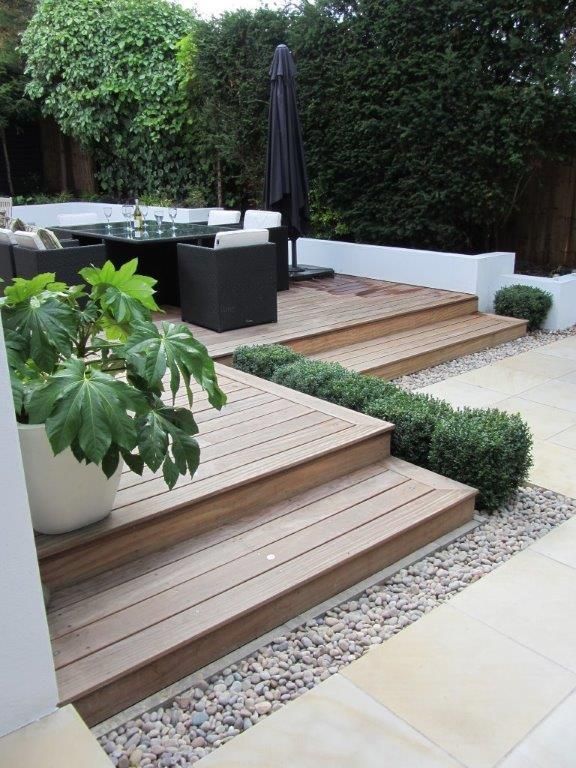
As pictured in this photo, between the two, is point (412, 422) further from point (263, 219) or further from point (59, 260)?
point (263, 219)

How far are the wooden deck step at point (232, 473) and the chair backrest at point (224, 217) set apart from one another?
12.8 feet

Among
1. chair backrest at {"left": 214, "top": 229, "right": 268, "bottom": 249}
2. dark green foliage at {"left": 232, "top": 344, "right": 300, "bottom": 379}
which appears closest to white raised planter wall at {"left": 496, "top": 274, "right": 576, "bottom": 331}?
chair backrest at {"left": 214, "top": 229, "right": 268, "bottom": 249}

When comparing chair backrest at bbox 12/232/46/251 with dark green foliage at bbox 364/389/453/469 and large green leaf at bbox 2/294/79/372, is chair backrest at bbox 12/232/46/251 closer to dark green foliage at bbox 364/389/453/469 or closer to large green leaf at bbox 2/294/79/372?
dark green foliage at bbox 364/389/453/469

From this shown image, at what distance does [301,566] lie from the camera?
2.65 meters

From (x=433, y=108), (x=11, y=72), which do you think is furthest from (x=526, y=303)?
(x=11, y=72)

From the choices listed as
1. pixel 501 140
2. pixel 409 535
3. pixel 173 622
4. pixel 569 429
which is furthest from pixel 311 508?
pixel 501 140

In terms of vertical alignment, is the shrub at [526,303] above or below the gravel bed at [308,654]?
above

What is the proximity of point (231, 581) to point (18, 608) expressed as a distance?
90 cm

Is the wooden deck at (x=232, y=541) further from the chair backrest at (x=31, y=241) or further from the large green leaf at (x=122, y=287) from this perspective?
the chair backrest at (x=31, y=241)

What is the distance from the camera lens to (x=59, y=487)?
7.89ft

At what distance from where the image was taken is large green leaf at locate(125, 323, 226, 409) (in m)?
2.23

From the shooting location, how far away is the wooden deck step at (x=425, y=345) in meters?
5.42

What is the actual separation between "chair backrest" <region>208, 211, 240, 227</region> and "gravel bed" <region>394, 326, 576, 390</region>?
3.04 metres

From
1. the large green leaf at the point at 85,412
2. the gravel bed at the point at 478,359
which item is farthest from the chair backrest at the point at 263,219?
the large green leaf at the point at 85,412
